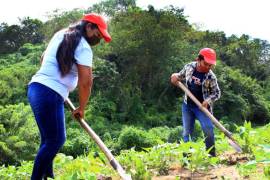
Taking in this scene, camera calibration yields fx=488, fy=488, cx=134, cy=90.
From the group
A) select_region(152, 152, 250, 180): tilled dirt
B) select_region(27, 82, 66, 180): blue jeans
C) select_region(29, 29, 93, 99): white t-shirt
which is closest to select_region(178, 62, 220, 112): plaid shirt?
select_region(152, 152, 250, 180): tilled dirt

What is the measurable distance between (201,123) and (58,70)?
224cm

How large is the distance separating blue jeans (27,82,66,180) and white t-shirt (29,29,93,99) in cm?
5

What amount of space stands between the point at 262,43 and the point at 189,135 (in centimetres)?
4093

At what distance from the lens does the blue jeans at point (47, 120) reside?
3834 mm

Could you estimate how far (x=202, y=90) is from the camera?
5715 millimetres

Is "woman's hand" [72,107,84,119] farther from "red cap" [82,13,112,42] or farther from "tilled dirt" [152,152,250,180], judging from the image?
"tilled dirt" [152,152,250,180]

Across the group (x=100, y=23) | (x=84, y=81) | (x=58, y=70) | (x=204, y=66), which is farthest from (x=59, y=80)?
(x=204, y=66)

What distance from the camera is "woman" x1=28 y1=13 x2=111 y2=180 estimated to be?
3834 mm

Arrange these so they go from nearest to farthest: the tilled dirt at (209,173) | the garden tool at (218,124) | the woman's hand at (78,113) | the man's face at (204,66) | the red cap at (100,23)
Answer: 1. the red cap at (100,23)
2. the woman's hand at (78,113)
3. the tilled dirt at (209,173)
4. the garden tool at (218,124)
5. the man's face at (204,66)

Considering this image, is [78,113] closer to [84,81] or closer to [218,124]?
[84,81]

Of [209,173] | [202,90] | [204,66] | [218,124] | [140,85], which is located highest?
[204,66]

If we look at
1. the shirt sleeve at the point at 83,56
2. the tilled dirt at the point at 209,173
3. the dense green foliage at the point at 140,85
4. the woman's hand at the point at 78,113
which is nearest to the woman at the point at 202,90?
the tilled dirt at the point at 209,173

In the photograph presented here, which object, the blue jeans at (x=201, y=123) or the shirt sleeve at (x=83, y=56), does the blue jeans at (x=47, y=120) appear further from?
the blue jeans at (x=201, y=123)

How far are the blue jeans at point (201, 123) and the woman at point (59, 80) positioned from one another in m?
1.98
